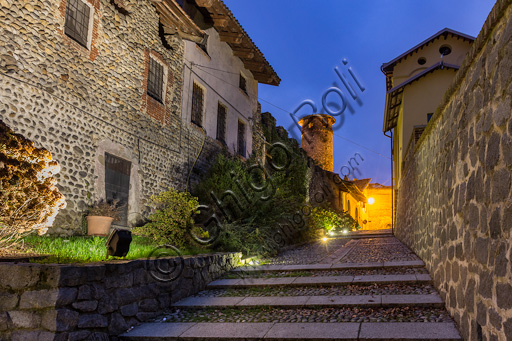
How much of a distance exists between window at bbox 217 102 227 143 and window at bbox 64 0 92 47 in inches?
233

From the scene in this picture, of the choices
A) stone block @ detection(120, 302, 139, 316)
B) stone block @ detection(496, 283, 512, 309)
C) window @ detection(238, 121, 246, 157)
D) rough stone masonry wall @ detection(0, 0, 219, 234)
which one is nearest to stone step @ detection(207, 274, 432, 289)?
stone block @ detection(120, 302, 139, 316)

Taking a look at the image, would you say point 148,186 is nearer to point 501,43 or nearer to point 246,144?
point 246,144

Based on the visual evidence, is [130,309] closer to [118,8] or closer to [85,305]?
[85,305]

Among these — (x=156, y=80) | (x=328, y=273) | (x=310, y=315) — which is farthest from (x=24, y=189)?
(x=156, y=80)

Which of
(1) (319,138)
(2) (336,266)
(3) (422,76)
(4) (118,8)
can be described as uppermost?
(1) (319,138)

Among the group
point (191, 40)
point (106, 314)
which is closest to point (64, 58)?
point (191, 40)

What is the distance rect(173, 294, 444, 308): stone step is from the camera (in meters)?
4.22

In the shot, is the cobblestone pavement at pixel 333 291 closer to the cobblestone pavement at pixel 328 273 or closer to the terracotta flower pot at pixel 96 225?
the cobblestone pavement at pixel 328 273

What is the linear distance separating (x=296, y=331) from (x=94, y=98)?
6.73 metres

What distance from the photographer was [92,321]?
143 inches

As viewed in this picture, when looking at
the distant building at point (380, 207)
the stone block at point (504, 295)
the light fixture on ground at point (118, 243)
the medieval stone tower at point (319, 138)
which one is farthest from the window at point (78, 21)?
the distant building at point (380, 207)

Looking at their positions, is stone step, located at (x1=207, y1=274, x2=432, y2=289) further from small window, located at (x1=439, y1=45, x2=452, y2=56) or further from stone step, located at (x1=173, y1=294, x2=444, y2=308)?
small window, located at (x1=439, y1=45, x2=452, y2=56)

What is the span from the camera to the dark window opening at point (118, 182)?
28.2 feet

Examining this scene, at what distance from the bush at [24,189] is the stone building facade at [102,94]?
2.44 m
